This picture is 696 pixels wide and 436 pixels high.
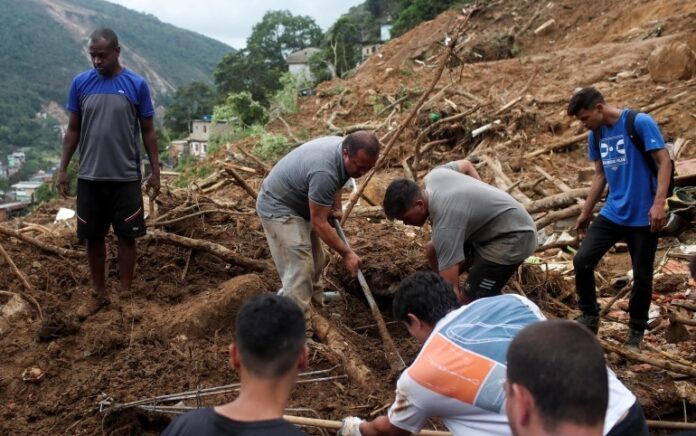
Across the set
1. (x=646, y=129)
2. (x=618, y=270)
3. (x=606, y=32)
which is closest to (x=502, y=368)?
(x=646, y=129)

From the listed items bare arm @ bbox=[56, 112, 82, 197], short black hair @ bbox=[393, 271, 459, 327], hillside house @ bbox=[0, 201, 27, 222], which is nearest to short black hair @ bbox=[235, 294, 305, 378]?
short black hair @ bbox=[393, 271, 459, 327]

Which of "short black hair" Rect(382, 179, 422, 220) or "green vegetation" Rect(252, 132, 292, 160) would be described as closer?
"short black hair" Rect(382, 179, 422, 220)

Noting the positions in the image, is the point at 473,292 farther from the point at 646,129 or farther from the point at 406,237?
the point at 406,237

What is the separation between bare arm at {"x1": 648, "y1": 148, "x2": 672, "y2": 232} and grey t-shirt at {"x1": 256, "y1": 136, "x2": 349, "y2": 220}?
1.83 meters

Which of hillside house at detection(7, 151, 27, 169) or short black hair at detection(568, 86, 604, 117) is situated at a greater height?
short black hair at detection(568, 86, 604, 117)

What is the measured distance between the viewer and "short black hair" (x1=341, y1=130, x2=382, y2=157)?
355 centimetres

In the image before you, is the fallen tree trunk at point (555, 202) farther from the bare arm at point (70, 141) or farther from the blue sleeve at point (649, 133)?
the bare arm at point (70, 141)

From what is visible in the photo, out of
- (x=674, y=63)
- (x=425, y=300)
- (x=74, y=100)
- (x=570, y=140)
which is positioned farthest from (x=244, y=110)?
(x=425, y=300)

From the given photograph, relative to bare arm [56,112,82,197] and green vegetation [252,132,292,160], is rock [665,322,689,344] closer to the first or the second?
bare arm [56,112,82,197]

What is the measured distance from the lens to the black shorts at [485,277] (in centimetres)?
382

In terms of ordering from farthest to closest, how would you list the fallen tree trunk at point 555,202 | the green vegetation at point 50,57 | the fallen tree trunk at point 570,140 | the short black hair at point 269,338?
the green vegetation at point 50,57
the fallen tree trunk at point 570,140
the fallen tree trunk at point 555,202
the short black hair at point 269,338

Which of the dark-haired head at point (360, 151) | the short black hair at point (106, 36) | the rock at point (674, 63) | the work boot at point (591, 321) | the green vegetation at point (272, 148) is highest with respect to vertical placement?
the rock at point (674, 63)

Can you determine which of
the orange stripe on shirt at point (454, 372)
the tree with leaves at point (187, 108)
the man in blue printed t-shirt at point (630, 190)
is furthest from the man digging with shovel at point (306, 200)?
the tree with leaves at point (187, 108)

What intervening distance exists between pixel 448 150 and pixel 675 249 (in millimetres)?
4737
